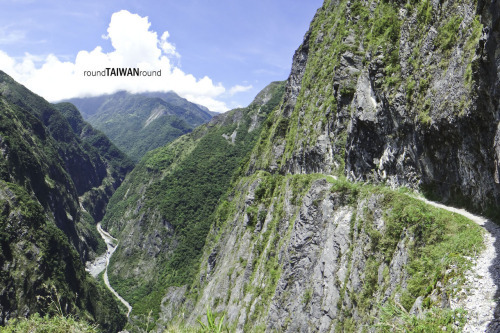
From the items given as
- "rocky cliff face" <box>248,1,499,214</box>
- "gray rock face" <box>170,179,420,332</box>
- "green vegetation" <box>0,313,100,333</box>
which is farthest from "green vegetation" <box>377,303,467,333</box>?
"green vegetation" <box>0,313,100,333</box>

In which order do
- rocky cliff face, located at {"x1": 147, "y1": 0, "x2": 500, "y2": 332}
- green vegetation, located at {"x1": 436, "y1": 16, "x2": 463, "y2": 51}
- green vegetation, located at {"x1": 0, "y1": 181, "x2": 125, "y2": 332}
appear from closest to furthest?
rocky cliff face, located at {"x1": 147, "y1": 0, "x2": 500, "y2": 332} → green vegetation, located at {"x1": 436, "y1": 16, "x2": 463, "y2": 51} → green vegetation, located at {"x1": 0, "y1": 181, "x2": 125, "y2": 332}

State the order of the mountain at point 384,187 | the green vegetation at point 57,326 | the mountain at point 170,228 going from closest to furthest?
the mountain at point 384,187
the green vegetation at point 57,326
the mountain at point 170,228

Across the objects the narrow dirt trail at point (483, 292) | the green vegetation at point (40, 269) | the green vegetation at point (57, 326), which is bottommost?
the green vegetation at point (40, 269)

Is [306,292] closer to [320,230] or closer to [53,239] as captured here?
[320,230]

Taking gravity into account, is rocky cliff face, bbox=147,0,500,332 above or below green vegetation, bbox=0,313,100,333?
above

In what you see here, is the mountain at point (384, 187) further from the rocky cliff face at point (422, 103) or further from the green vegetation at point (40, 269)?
the green vegetation at point (40, 269)

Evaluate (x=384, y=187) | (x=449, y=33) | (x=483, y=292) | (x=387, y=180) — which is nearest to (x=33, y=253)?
(x=387, y=180)

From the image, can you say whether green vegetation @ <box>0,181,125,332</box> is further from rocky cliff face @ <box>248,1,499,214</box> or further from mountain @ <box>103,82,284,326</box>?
rocky cliff face @ <box>248,1,499,214</box>

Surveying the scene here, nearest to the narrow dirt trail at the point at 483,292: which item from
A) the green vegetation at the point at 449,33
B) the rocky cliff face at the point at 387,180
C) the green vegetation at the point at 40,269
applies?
the rocky cliff face at the point at 387,180
